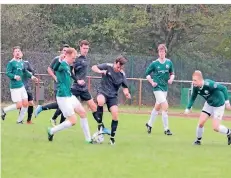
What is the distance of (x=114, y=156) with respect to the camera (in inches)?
448

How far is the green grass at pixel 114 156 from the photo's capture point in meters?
9.66

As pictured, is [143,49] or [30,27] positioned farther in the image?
[143,49]

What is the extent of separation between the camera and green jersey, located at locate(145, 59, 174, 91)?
16.2 meters

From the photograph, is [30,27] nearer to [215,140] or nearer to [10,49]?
A: [10,49]

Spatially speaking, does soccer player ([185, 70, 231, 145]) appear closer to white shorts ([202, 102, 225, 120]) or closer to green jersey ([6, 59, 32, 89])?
white shorts ([202, 102, 225, 120])

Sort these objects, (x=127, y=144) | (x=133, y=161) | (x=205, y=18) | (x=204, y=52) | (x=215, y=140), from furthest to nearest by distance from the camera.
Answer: (x=204, y=52), (x=205, y=18), (x=215, y=140), (x=127, y=144), (x=133, y=161)

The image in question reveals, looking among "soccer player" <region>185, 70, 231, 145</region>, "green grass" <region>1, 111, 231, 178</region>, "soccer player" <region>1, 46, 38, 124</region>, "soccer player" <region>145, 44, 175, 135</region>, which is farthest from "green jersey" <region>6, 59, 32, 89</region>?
"soccer player" <region>185, 70, 231, 145</region>

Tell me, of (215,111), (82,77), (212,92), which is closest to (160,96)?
(82,77)

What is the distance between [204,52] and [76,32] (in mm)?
7432

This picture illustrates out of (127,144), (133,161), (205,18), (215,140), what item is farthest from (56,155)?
(205,18)

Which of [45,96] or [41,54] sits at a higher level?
[41,54]

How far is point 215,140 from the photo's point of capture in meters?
14.9

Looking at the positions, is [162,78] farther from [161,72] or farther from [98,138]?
[98,138]

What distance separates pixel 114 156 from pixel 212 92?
10.8 ft
